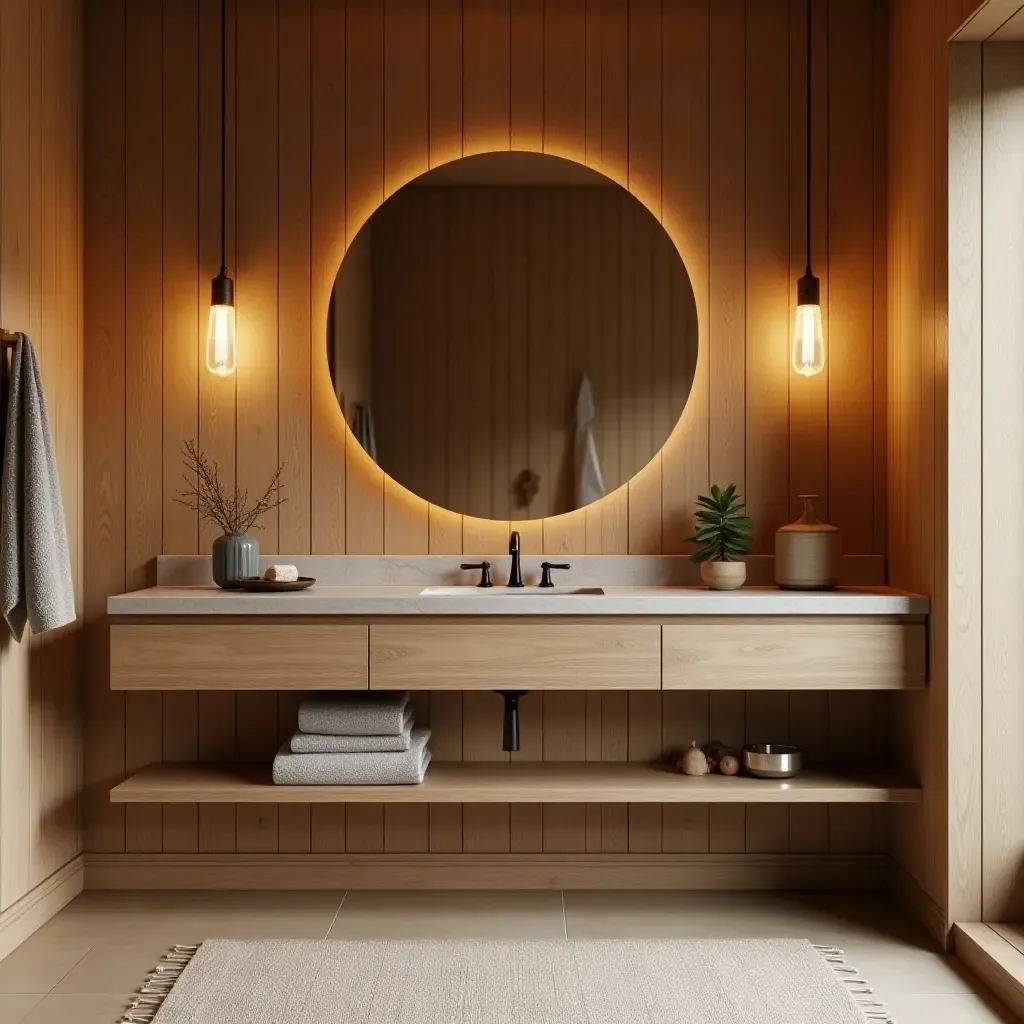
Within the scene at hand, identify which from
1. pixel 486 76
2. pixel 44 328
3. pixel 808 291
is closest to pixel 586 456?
pixel 808 291

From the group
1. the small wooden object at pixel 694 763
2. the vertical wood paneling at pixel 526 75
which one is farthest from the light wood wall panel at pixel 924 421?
the vertical wood paneling at pixel 526 75

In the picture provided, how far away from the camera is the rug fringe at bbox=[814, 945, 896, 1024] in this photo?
2355 millimetres

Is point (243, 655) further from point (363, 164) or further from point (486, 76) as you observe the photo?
point (486, 76)

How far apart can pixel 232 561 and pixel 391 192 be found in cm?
114

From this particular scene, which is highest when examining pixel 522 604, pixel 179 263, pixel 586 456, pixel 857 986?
pixel 179 263

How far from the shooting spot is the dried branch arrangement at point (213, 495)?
321cm

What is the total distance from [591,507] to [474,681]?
2.28 feet

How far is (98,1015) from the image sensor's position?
239 cm

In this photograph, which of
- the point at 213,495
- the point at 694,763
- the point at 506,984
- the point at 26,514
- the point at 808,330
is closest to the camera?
the point at 506,984

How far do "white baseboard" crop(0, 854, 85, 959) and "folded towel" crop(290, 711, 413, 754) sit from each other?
763 mm

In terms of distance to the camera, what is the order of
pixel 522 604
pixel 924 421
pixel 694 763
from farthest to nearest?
1. pixel 694 763
2. pixel 924 421
3. pixel 522 604

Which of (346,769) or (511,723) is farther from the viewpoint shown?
(511,723)

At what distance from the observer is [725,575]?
9.76ft

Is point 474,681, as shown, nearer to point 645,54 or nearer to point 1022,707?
point 1022,707
